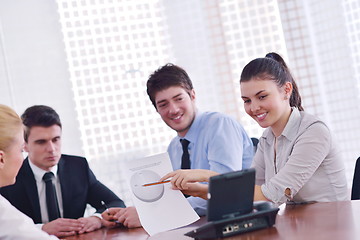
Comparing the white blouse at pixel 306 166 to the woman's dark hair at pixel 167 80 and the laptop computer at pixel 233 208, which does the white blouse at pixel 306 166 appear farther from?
the woman's dark hair at pixel 167 80

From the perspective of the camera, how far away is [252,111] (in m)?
2.37

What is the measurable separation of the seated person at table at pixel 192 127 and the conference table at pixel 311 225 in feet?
2.85

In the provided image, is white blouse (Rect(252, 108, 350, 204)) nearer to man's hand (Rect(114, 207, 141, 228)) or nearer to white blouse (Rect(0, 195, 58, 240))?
man's hand (Rect(114, 207, 141, 228))

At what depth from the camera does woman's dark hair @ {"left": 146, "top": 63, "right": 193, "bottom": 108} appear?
3.10 meters

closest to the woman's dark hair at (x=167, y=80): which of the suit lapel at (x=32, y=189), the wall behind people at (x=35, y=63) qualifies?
the suit lapel at (x=32, y=189)

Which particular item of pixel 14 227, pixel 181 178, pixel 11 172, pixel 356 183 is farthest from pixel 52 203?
pixel 356 183

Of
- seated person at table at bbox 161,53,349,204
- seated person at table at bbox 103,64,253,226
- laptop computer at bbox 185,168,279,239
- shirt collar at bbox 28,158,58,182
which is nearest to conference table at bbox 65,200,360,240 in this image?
laptop computer at bbox 185,168,279,239

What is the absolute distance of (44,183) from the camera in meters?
3.42

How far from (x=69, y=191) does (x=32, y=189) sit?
24 centimetres

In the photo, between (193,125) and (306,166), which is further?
(193,125)

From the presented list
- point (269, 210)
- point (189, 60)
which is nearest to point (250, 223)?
point (269, 210)

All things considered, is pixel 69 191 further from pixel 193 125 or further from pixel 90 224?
pixel 193 125

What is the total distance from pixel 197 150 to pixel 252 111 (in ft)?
2.44

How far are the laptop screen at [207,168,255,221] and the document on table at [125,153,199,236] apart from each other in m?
0.54
